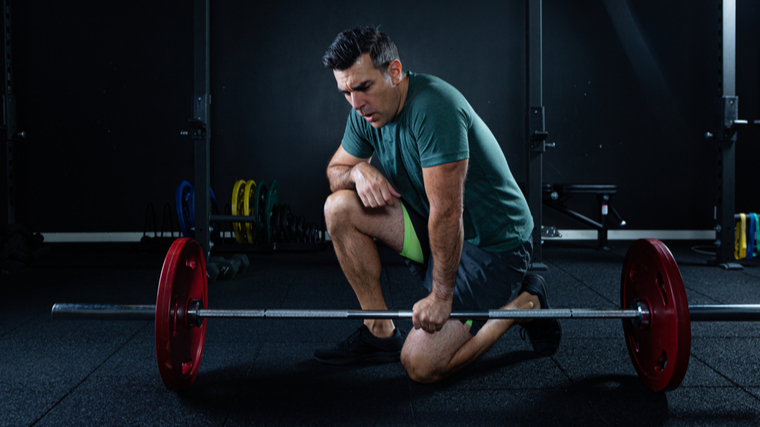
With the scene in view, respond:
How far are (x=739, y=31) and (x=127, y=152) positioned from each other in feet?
16.0

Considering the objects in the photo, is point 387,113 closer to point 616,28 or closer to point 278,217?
point 278,217

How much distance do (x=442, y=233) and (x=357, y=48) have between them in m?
0.47

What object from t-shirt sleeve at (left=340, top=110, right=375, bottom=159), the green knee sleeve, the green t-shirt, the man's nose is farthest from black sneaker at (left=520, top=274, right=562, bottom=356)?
the man's nose

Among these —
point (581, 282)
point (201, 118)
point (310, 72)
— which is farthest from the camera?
point (310, 72)

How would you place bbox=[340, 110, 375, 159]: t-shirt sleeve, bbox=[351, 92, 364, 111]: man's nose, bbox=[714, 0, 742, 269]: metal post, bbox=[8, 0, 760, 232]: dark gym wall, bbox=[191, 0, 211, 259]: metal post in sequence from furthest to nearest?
1. bbox=[8, 0, 760, 232]: dark gym wall
2. bbox=[714, 0, 742, 269]: metal post
3. bbox=[191, 0, 211, 259]: metal post
4. bbox=[340, 110, 375, 159]: t-shirt sleeve
5. bbox=[351, 92, 364, 111]: man's nose

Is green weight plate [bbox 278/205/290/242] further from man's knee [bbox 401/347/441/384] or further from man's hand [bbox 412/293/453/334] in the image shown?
man's hand [bbox 412/293/453/334]

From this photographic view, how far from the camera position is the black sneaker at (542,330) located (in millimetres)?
1435

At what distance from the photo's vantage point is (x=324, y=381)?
1322 millimetres

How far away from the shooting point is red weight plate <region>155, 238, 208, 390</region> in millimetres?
1097

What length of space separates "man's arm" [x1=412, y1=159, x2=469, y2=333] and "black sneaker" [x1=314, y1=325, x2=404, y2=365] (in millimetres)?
341

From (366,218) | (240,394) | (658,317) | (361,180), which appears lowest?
(240,394)

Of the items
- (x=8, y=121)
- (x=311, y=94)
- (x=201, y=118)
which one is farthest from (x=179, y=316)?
(x=311, y=94)

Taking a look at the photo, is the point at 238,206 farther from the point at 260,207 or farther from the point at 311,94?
the point at 311,94

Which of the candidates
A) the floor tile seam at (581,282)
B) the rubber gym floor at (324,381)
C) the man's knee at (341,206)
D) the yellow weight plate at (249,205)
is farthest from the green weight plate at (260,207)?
the floor tile seam at (581,282)
